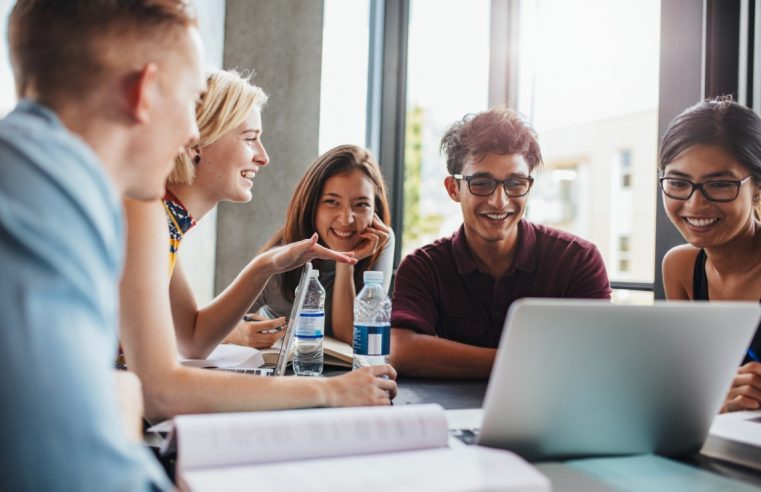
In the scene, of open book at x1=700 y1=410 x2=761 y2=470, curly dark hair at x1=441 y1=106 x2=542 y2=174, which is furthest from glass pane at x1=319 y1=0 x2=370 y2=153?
open book at x1=700 y1=410 x2=761 y2=470

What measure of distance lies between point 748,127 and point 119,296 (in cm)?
139

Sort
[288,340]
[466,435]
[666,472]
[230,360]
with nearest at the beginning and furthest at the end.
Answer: [666,472]
[466,435]
[288,340]
[230,360]

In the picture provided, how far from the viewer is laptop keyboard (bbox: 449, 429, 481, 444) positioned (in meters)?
0.77

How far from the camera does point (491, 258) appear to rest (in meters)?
1.81

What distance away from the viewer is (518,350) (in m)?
0.62

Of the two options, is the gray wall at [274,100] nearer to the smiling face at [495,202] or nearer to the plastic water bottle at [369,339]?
the smiling face at [495,202]

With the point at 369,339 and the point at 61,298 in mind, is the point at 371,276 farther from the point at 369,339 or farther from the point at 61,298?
the point at 61,298

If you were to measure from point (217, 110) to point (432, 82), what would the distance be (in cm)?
227

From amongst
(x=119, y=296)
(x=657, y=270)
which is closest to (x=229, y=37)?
(x=657, y=270)

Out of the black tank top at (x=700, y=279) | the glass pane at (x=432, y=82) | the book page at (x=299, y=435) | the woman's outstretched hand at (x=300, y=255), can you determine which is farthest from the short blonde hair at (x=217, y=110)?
the glass pane at (x=432, y=82)

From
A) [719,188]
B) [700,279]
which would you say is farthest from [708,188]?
[700,279]

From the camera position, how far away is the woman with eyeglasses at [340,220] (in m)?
2.25

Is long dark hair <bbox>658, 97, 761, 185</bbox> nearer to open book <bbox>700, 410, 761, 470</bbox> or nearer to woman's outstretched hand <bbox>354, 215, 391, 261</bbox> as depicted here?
open book <bbox>700, 410, 761, 470</bbox>

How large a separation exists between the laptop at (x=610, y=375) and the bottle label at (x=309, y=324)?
0.74 meters
